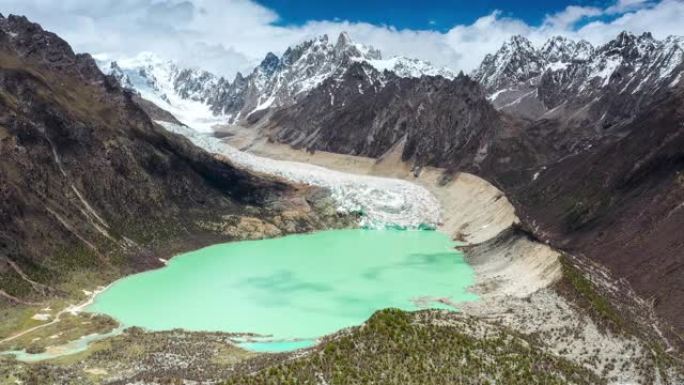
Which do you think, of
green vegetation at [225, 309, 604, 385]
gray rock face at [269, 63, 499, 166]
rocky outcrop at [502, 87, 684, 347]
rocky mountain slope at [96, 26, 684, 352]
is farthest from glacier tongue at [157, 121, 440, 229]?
green vegetation at [225, 309, 604, 385]

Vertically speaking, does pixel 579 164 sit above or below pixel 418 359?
above

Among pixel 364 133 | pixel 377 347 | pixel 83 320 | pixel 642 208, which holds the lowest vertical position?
pixel 83 320

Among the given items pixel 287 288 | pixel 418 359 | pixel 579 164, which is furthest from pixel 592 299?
pixel 579 164

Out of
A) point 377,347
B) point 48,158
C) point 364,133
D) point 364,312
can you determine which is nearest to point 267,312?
point 364,312

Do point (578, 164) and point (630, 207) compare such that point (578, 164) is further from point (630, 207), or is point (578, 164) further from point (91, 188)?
point (91, 188)

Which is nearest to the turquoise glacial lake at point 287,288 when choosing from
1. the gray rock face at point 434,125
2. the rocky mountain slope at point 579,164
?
the rocky mountain slope at point 579,164

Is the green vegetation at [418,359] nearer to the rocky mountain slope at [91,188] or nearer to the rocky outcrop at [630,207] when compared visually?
the rocky outcrop at [630,207]

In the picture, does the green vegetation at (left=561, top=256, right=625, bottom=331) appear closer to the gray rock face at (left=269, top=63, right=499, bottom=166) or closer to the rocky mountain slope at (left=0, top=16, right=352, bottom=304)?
the rocky mountain slope at (left=0, top=16, right=352, bottom=304)

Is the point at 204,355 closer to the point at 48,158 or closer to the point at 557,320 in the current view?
the point at 557,320
